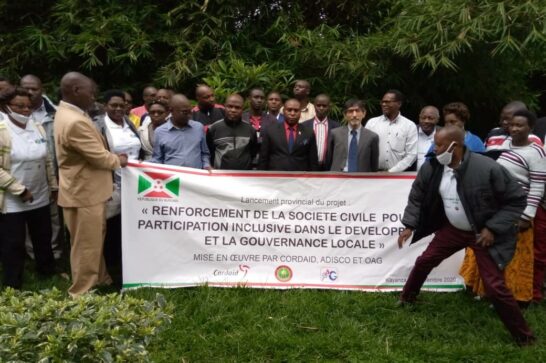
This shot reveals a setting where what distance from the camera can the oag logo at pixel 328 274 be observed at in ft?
18.1

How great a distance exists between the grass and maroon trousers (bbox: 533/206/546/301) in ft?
0.61

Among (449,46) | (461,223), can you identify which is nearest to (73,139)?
(461,223)

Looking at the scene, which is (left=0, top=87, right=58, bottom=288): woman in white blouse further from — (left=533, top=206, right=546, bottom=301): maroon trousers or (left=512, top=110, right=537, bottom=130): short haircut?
(left=533, top=206, right=546, bottom=301): maroon trousers

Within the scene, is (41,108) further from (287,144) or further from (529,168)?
(529,168)

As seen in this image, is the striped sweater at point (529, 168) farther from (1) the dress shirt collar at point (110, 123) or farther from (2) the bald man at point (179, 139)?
(1) the dress shirt collar at point (110, 123)

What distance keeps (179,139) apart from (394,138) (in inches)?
88.1

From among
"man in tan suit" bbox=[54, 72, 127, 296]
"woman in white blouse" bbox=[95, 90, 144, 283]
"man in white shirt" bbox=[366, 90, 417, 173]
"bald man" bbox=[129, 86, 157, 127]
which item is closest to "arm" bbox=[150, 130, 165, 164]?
"woman in white blouse" bbox=[95, 90, 144, 283]

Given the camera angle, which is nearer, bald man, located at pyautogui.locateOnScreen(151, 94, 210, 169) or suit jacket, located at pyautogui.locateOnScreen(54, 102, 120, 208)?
suit jacket, located at pyautogui.locateOnScreen(54, 102, 120, 208)

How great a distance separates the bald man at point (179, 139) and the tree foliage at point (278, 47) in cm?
264

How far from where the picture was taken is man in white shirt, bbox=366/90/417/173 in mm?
6277

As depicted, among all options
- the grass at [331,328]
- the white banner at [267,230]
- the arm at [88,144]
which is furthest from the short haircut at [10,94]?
the grass at [331,328]

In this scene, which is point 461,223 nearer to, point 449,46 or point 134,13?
point 449,46

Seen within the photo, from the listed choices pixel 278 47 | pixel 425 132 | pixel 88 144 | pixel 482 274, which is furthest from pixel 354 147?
pixel 278 47

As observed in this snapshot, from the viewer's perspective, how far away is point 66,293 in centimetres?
535
